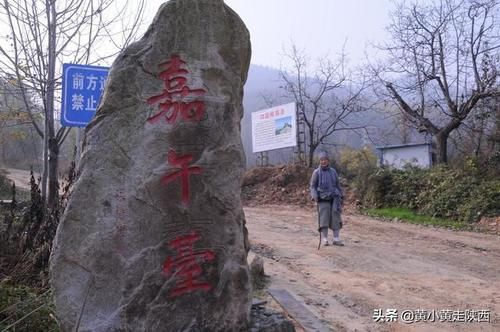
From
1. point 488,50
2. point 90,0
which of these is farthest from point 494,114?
point 90,0

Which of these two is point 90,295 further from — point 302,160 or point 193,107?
point 302,160

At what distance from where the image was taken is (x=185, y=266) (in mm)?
3248

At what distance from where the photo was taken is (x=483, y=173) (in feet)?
46.0

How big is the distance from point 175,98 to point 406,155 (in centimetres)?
1590

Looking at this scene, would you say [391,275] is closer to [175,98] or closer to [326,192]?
[326,192]

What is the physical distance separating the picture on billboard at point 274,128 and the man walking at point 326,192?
41.5 ft

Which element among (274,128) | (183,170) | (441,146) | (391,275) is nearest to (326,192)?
(391,275)

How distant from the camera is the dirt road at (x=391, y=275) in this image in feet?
16.7

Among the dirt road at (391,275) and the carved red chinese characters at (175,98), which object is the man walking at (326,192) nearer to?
the dirt road at (391,275)

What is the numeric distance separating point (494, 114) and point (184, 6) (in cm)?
1529

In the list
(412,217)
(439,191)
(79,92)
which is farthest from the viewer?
(439,191)

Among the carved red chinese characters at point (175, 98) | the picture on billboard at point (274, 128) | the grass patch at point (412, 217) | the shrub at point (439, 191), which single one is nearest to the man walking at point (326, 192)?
the grass patch at point (412, 217)

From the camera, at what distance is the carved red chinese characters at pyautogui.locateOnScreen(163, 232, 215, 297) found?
10.5 feet

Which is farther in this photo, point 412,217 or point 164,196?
point 412,217
